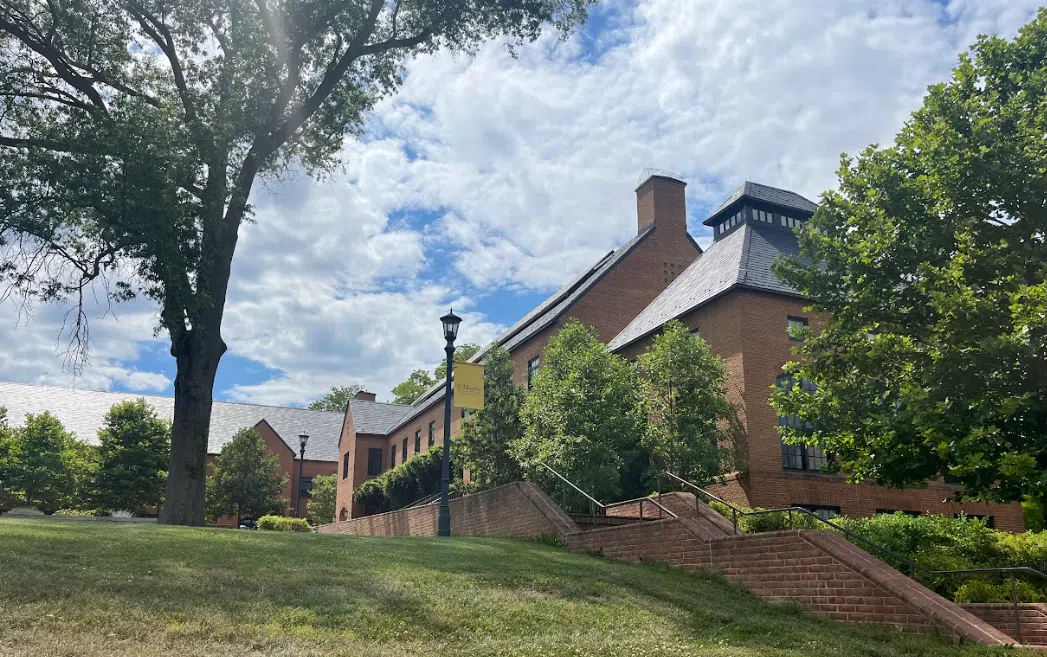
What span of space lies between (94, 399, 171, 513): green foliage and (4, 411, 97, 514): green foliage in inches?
39.2

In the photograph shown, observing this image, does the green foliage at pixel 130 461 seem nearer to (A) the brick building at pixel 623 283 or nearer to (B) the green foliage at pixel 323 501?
(B) the green foliage at pixel 323 501

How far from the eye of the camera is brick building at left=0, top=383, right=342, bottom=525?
6538cm

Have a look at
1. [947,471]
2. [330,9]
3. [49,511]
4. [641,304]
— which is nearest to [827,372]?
[947,471]

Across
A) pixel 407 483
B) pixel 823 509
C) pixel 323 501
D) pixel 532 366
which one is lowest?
pixel 823 509

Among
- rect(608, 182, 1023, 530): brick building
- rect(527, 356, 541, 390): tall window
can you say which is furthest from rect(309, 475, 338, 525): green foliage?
rect(608, 182, 1023, 530): brick building

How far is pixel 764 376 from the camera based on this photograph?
25.7 m

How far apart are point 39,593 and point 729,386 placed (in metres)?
20.6

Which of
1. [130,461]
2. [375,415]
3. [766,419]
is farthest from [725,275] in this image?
[375,415]

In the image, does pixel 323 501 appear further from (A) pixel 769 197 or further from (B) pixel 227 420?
(A) pixel 769 197

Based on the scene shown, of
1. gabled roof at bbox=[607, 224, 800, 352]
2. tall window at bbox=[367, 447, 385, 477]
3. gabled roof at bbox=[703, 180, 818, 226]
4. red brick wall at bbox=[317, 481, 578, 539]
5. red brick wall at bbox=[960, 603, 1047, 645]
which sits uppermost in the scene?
gabled roof at bbox=[703, 180, 818, 226]

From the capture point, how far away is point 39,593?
335 inches

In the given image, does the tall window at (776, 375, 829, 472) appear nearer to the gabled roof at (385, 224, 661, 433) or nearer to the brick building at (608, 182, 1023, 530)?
the brick building at (608, 182, 1023, 530)

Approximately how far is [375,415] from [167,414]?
19.6 meters

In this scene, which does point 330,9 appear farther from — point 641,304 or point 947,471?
point 641,304
